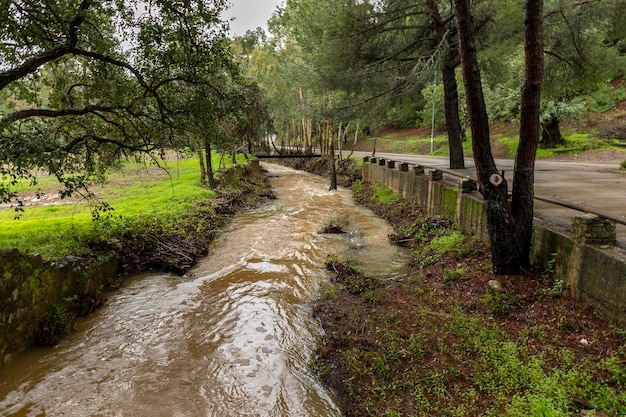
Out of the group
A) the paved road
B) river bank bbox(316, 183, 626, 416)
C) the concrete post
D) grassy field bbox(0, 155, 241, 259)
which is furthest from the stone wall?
the paved road

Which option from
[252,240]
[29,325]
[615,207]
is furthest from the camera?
[252,240]

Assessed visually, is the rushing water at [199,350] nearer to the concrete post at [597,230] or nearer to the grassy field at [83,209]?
the grassy field at [83,209]

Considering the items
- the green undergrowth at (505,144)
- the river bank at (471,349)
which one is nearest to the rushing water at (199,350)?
the river bank at (471,349)

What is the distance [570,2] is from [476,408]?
11.4 meters

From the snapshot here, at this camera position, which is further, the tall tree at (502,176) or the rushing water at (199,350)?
the tall tree at (502,176)

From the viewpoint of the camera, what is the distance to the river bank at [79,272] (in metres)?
5.50

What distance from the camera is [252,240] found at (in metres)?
11.5

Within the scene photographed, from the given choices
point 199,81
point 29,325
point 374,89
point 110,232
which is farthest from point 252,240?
point 374,89

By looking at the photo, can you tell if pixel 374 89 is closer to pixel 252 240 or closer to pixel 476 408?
pixel 252 240

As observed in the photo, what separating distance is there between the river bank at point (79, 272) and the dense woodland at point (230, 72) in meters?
1.28

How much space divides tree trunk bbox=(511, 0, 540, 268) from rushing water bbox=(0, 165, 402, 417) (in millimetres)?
3218

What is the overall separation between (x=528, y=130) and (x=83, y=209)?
44.7 feet

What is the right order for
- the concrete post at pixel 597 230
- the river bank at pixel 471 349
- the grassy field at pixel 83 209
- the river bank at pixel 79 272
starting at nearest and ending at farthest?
the river bank at pixel 471 349 < the concrete post at pixel 597 230 < the river bank at pixel 79 272 < the grassy field at pixel 83 209

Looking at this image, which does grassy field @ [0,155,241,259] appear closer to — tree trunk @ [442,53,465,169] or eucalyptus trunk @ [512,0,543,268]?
eucalyptus trunk @ [512,0,543,268]
